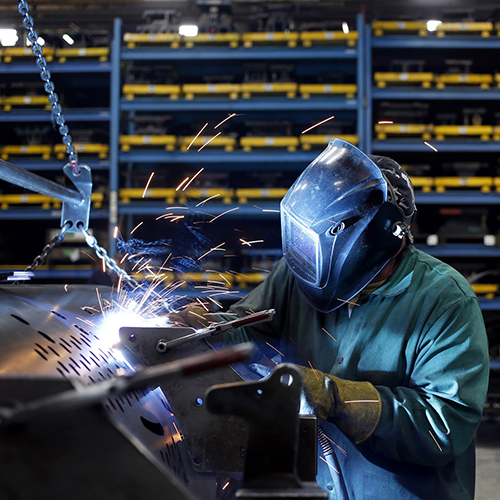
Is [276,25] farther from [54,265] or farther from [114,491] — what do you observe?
[114,491]

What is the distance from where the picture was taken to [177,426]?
117cm

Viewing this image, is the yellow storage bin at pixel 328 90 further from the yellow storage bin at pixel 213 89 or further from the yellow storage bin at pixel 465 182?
the yellow storage bin at pixel 465 182

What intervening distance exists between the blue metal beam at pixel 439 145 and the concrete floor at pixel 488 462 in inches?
106

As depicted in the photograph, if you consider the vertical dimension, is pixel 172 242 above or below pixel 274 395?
below

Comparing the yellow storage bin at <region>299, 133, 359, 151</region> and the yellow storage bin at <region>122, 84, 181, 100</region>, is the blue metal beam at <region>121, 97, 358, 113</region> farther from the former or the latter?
the yellow storage bin at <region>299, 133, 359, 151</region>

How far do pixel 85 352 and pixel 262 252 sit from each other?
3848 mm

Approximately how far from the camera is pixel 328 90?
4.81 meters

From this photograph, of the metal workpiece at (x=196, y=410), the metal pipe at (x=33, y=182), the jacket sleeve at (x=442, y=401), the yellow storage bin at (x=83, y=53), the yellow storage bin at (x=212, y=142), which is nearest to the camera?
the metal workpiece at (x=196, y=410)

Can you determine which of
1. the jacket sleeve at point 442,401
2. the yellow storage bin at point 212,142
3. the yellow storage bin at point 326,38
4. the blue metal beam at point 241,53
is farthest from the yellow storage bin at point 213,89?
the jacket sleeve at point 442,401

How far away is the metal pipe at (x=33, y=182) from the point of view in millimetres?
1264

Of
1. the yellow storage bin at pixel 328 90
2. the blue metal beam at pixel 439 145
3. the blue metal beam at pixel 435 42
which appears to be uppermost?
the blue metal beam at pixel 435 42

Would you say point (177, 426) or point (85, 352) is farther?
point (177, 426)

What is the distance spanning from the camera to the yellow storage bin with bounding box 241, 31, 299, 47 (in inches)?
188

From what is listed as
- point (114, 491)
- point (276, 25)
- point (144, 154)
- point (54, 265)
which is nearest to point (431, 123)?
point (276, 25)
